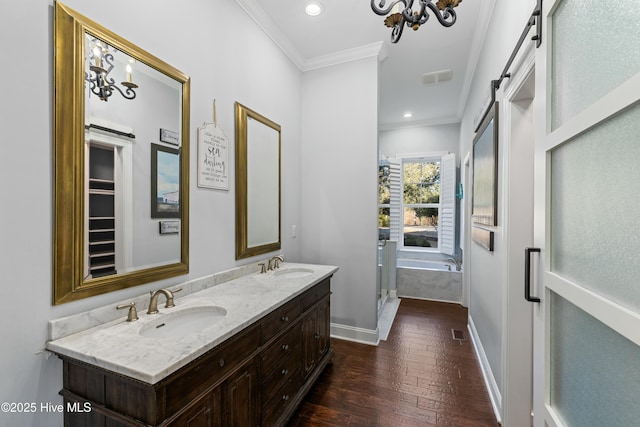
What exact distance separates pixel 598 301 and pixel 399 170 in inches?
191

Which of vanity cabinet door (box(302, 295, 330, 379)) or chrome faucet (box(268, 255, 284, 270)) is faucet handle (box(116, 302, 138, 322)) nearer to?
vanity cabinet door (box(302, 295, 330, 379))

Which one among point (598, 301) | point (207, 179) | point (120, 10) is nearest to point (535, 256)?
point (598, 301)

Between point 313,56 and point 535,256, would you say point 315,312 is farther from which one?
point 313,56

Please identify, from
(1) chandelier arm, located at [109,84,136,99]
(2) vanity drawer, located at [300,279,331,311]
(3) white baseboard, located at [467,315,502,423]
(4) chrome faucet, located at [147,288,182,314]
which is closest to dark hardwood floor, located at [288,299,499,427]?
(3) white baseboard, located at [467,315,502,423]

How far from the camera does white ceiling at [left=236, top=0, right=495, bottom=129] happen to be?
2352 millimetres

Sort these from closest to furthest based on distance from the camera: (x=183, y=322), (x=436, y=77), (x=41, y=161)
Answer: (x=41, y=161) < (x=183, y=322) < (x=436, y=77)

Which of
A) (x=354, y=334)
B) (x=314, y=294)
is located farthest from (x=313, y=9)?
(x=354, y=334)

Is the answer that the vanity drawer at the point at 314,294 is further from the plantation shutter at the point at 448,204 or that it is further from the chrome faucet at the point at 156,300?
the plantation shutter at the point at 448,204

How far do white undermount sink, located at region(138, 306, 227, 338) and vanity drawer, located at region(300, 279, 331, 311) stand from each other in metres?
0.64

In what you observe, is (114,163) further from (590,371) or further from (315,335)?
(590,371)

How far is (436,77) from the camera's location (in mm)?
3461

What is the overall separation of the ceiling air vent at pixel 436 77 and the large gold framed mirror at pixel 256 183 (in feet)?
6.82

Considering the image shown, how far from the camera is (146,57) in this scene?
1.52m

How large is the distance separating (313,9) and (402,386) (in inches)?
126
